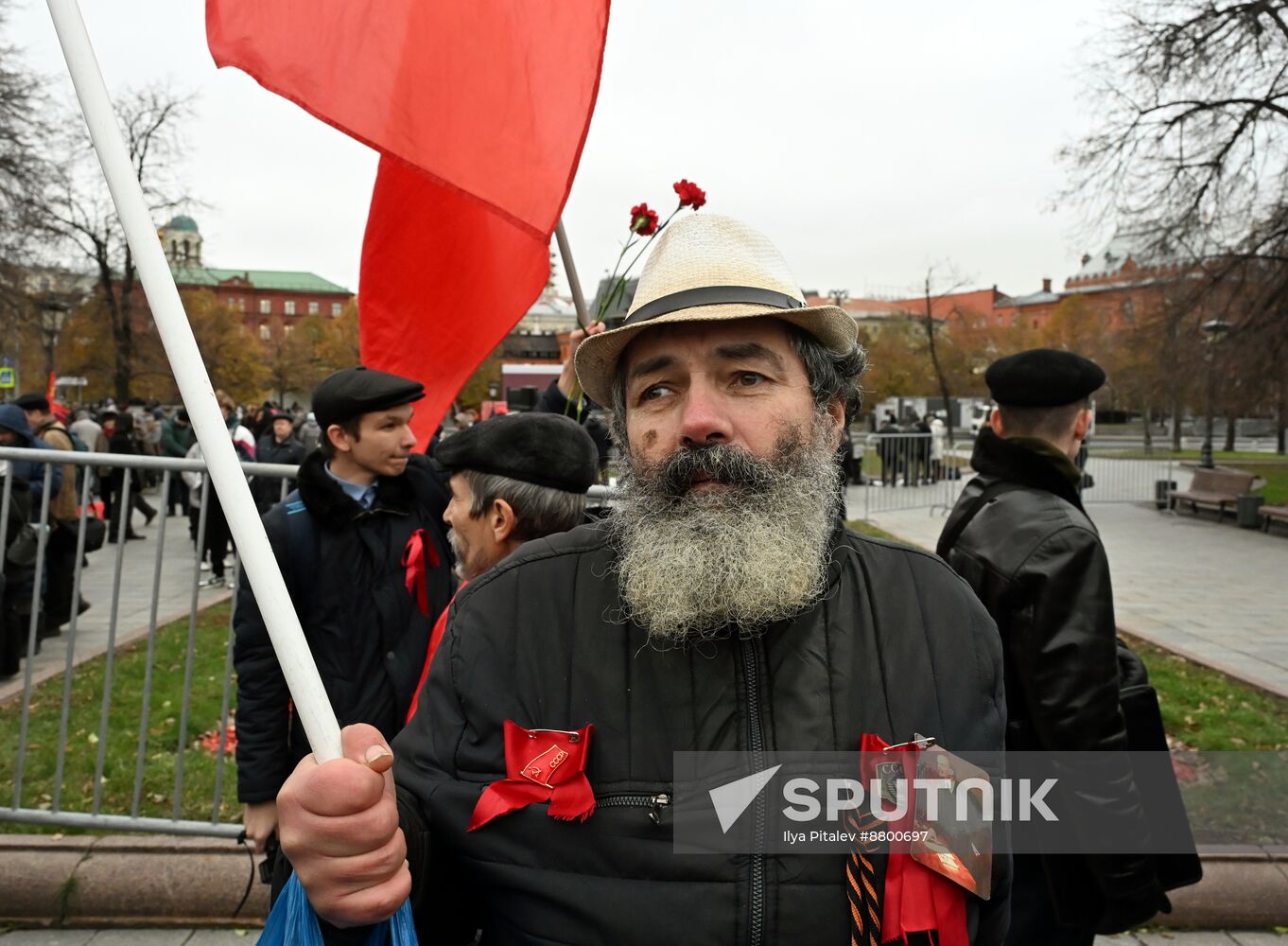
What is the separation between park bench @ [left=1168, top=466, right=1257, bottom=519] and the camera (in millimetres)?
17516

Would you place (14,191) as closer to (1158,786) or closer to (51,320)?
(51,320)

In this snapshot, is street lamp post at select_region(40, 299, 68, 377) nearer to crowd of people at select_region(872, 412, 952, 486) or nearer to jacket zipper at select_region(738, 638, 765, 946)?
crowd of people at select_region(872, 412, 952, 486)

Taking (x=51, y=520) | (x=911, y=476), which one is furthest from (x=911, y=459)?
(x=51, y=520)

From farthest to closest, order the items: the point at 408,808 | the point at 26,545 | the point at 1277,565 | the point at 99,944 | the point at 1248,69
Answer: the point at 1248,69, the point at 1277,565, the point at 26,545, the point at 99,944, the point at 408,808

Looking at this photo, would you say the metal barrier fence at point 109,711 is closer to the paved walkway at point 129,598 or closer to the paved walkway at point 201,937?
the paved walkway at point 129,598

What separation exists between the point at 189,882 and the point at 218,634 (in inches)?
165

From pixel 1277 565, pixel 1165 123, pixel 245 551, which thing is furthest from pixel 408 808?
pixel 1165 123

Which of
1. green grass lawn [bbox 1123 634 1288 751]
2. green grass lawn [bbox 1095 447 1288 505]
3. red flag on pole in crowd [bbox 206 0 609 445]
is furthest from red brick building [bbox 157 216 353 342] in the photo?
red flag on pole in crowd [bbox 206 0 609 445]

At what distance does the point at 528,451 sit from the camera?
2.72 metres

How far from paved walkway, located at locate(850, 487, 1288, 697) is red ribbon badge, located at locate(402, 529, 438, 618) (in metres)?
6.00

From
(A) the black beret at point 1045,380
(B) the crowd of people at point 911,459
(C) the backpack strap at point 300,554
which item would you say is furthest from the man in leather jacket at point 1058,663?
(B) the crowd of people at point 911,459

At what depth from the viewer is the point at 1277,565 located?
39.9 feet

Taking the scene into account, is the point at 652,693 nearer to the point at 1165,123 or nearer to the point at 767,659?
the point at 767,659

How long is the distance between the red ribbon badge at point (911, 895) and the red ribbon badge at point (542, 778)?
44 cm
